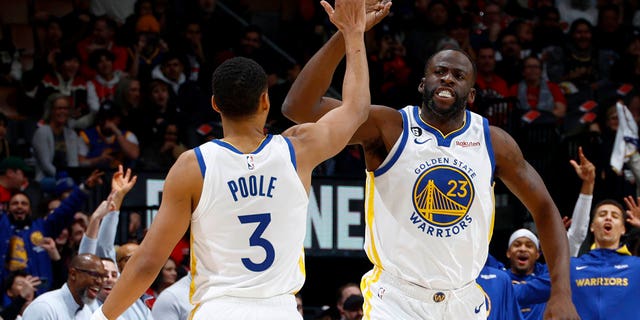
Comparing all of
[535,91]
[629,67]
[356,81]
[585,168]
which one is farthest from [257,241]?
[629,67]

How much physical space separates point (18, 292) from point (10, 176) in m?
2.35

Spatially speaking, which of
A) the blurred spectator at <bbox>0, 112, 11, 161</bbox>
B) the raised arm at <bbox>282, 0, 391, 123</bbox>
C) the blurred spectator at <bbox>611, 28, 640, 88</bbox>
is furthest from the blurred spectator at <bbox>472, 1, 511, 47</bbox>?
the raised arm at <bbox>282, 0, 391, 123</bbox>

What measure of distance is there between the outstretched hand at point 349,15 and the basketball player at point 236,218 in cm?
63

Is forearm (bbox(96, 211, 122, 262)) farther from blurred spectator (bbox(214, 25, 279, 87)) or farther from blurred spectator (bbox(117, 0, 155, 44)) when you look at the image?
blurred spectator (bbox(117, 0, 155, 44))

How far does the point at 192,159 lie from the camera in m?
4.50

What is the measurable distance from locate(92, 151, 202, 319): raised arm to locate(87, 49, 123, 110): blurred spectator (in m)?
8.80

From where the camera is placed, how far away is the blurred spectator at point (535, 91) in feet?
45.1

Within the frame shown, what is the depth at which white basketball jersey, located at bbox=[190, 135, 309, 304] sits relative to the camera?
4.49 meters

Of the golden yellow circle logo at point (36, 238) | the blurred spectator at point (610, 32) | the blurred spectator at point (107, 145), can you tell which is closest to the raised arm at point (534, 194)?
the golden yellow circle logo at point (36, 238)

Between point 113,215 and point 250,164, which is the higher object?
point 250,164

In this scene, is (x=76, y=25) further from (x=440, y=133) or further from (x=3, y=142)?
(x=440, y=133)

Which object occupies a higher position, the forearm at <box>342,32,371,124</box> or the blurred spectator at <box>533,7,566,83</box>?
the blurred spectator at <box>533,7,566,83</box>

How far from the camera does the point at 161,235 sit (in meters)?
4.47

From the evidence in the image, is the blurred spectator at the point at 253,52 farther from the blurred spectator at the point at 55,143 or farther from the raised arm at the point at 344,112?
the raised arm at the point at 344,112
